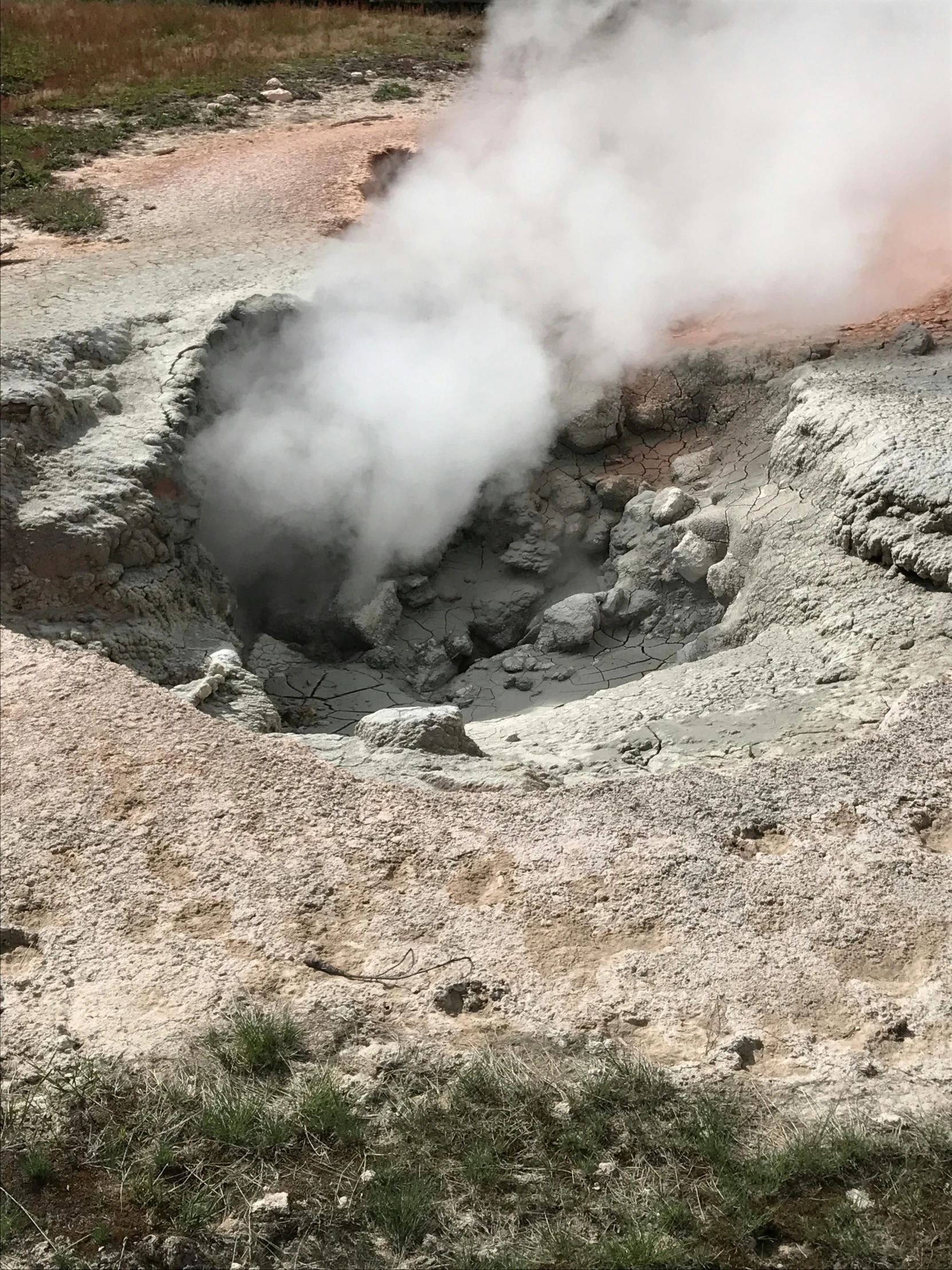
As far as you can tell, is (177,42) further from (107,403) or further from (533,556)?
(533,556)

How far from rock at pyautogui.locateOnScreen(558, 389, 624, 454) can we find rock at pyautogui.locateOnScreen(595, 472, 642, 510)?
243mm

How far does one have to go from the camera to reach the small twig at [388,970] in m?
2.72

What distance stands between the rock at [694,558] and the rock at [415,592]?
4.19 ft

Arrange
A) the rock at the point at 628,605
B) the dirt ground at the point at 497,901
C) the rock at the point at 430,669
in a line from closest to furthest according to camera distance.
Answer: the dirt ground at the point at 497,901 < the rock at the point at 628,605 < the rock at the point at 430,669

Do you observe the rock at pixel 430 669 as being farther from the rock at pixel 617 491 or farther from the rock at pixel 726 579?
the rock at pixel 726 579

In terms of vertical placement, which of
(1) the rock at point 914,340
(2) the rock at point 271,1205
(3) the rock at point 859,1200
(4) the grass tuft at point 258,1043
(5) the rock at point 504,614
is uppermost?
(1) the rock at point 914,340

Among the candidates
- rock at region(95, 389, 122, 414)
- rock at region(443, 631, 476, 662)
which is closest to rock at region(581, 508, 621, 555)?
rock at region(443, 631, 476, 662)

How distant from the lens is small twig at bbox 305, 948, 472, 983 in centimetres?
272

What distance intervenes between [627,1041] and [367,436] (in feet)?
12.0

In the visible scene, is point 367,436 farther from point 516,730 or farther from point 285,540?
point 516,730

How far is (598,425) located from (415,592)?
1302 mm

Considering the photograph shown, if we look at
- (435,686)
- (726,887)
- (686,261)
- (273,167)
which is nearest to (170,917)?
(726,887)

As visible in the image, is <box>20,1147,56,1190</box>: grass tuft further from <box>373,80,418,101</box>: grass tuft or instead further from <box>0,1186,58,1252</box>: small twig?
<box>373,80,418,101</box>: grass tuft

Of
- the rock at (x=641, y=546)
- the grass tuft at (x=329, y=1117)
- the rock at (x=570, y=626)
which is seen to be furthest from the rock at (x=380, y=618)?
the grass tuft at (x=329, y=1117)
